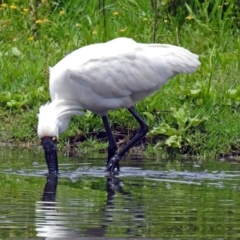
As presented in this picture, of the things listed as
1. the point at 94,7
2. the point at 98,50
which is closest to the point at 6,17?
the point at 94,7

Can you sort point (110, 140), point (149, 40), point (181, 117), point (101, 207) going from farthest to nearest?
point (149, 40) < point (181, 117) < point (110, 140) < point (101, 207)

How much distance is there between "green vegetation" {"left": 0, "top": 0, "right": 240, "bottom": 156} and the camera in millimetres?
10344

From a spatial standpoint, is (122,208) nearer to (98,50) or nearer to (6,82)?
(98,50)

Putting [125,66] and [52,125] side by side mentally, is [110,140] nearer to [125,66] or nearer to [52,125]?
[125,66]

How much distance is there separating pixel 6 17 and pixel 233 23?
2.88 m

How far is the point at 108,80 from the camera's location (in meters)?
9.53

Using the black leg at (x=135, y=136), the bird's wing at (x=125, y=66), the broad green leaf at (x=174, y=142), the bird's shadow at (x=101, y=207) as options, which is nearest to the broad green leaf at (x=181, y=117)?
the broad green leaf at (x=174, y=142)

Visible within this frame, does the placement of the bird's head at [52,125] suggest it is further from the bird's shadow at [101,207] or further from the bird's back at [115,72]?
the bird's shadow at [101,207]

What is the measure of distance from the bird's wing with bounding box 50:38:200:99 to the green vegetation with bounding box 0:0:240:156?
2.42ft

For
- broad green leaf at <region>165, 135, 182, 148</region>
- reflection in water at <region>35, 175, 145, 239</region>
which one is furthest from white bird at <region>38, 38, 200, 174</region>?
reflection in water at <region>35, 175, 145, 239</region>

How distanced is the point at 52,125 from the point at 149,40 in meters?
3.80

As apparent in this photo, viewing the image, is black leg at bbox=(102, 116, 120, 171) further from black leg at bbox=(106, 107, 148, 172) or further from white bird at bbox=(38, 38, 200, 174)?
black leg at bbox=(106, 107, 148, 172)

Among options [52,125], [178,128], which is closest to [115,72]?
[52,125]

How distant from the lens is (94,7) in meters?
13.6
